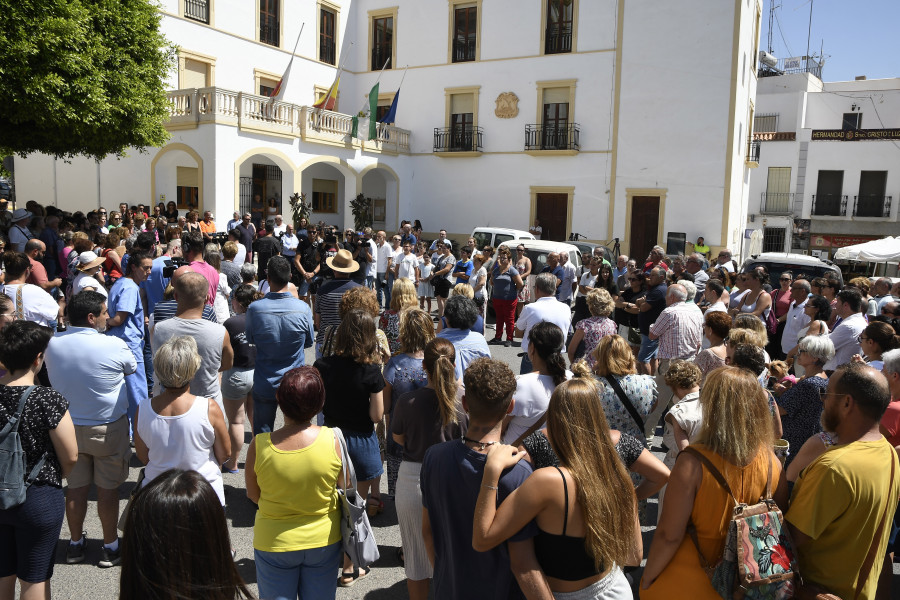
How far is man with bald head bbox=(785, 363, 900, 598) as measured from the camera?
8.39ft

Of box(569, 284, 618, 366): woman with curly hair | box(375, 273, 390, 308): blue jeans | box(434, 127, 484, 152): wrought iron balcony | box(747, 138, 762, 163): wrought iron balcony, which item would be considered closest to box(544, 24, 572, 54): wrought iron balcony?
box(434, 127, 484, 152): wrought iron balcony

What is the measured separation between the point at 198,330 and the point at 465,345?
1.85m

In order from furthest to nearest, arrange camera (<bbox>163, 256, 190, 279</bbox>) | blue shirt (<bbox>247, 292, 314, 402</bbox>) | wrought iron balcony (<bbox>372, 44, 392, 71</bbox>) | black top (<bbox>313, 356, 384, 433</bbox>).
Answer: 1. wrought iron balcony (<bbox>372, 44, 392, 71</bbox>)
2. camera (<bbox>163, 256, 190, 279</bbox>)
3. blue shirt (<bbox>247, 292, 314, 402</bbox>)
4. black top (<bbox>313, 356, 384, 433</bbox>)

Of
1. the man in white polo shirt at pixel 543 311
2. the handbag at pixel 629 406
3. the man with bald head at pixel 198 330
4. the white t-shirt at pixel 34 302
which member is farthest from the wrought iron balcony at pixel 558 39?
the handbag at pixel 629 406

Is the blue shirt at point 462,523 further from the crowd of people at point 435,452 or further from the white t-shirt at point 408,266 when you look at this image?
the white t-shirt at point 408,266

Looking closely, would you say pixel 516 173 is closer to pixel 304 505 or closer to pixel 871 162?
pixel 871 162

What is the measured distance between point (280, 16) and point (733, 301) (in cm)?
2147

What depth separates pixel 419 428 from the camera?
3625 millimetres

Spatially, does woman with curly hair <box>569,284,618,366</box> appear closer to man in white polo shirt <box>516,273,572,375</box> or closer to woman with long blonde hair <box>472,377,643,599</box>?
man in white polo shirt <box>516,273,572,375</box>

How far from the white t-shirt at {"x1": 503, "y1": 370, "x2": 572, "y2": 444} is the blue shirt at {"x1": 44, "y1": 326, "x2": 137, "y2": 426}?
242 cm

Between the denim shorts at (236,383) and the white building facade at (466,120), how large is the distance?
14.7 m

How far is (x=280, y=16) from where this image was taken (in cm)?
2416

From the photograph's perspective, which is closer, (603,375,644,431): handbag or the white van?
(603,375,644,431): handbag

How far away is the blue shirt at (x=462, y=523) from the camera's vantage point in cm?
248
